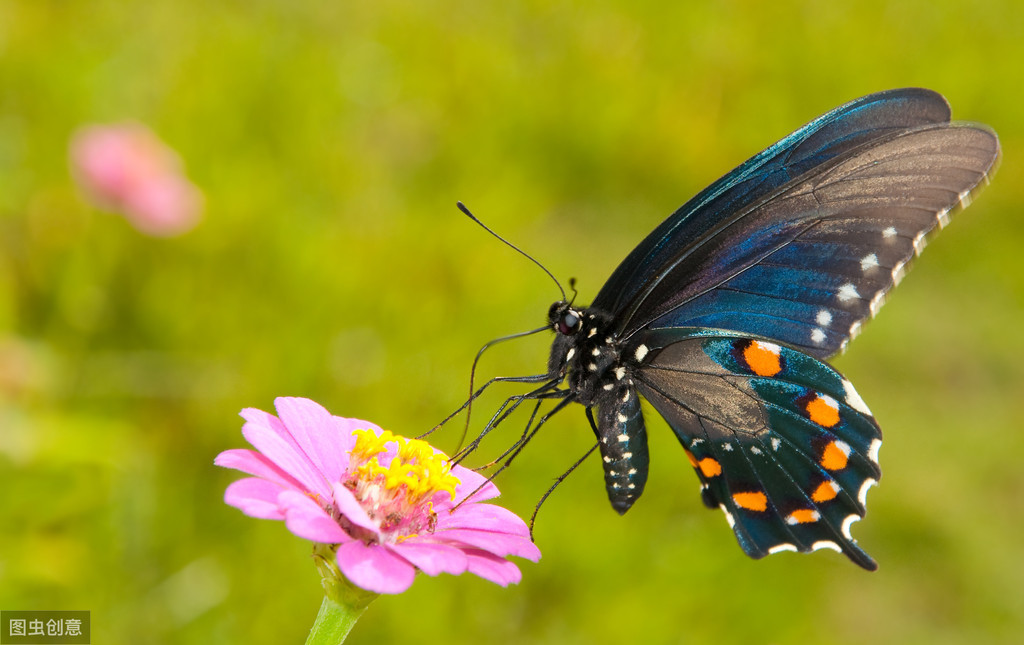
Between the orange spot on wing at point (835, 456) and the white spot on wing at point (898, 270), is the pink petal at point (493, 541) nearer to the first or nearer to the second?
the orange spot on wing at point (835, 456)

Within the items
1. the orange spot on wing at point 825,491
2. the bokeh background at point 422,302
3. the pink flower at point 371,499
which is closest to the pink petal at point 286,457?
the pink flower at point 371,499

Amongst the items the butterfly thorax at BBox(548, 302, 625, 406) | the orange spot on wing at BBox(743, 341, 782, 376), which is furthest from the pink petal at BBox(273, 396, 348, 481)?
the orange spot on wing at BBox(743, 341, 782, 376)

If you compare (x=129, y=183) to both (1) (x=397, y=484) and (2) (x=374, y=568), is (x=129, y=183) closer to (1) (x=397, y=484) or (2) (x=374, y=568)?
(1) (x=397, y=484)

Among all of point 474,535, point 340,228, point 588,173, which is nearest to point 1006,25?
point 588,173

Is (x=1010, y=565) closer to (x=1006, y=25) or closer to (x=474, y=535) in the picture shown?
(x=474, y=535)

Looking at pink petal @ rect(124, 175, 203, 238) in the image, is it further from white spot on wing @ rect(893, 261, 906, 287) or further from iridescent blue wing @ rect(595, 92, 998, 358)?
white spot on wing @ rect(893, 261, 906, 287)
